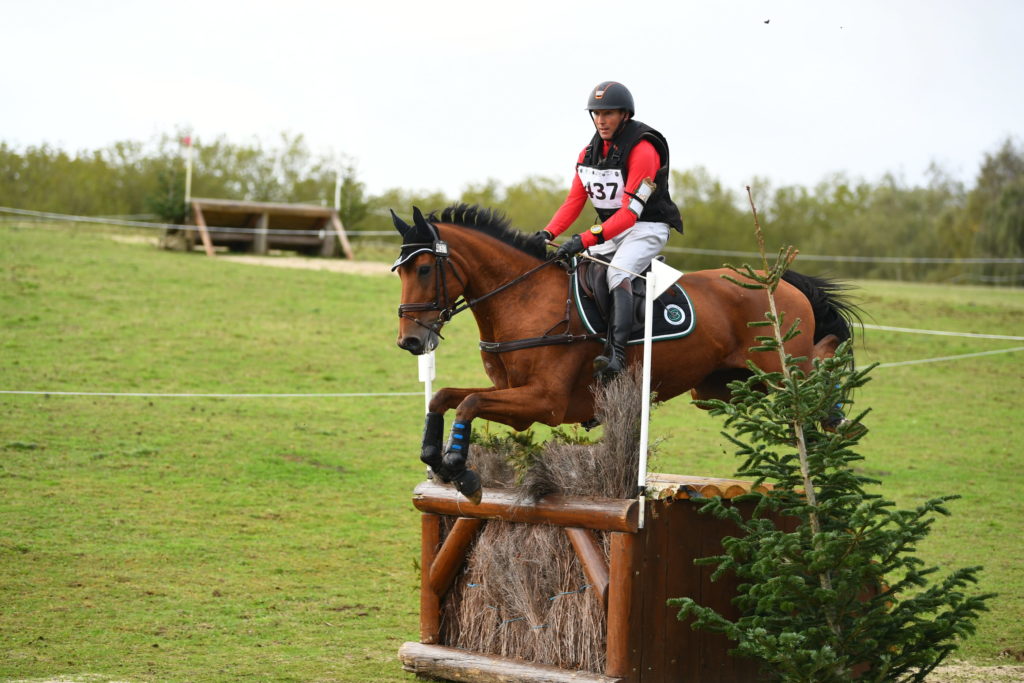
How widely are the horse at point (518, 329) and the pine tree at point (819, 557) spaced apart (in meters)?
0.92

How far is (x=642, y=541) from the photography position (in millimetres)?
4961

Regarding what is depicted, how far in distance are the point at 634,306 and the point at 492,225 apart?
2.98ft

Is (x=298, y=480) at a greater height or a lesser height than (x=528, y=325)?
lesser

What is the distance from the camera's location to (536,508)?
528cm

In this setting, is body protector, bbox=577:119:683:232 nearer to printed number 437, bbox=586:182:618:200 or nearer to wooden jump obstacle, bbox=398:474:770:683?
printed number 437, bbox=586:182:618:200

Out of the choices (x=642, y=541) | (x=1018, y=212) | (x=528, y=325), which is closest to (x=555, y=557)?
(x=642, y=541)

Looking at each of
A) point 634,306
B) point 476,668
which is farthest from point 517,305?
point 476,668

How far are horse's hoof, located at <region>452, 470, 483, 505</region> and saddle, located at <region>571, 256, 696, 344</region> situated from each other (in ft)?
3.32

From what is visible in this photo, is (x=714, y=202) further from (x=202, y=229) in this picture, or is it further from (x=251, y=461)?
(x=251, y=461)

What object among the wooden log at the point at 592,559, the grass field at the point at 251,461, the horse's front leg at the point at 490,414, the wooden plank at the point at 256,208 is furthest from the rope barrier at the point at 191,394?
the wooden plank at the point at 256,208

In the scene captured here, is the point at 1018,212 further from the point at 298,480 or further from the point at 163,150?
the point at 298,480

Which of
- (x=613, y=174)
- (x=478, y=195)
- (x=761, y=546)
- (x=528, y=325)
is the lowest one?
(x=761, y=546)

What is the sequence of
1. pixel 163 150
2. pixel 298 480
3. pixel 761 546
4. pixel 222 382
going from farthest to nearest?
pixel 163 150, pixel 222 382, pixel 298 480, pixel 761 546

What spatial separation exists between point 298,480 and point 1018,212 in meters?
29.5
